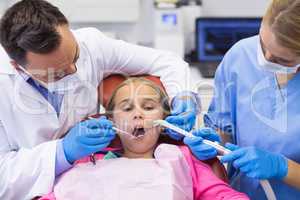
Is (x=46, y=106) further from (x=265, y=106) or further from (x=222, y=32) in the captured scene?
(x=222, y=32)

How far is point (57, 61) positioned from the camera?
1.30m

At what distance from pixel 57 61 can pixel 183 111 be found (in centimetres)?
50

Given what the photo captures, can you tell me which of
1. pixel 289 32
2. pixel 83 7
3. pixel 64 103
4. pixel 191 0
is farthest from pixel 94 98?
pixel 191 0

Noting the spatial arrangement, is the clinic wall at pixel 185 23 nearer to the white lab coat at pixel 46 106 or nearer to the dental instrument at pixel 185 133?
the white lab coat at pixel 46 106

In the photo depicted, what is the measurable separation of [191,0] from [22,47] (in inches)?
67.4

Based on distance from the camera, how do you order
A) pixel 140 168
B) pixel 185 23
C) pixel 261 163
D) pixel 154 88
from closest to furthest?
1. pixel 261 163
2. pixel 140 168
3. pixel 154 88
4. pixel 185 23

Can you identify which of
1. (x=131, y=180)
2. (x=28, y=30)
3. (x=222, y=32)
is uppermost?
(x=28, y=30)

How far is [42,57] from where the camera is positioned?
128 cm

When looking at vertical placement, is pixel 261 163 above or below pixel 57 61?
below

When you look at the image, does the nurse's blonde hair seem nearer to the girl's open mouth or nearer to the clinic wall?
the girl's open mouth

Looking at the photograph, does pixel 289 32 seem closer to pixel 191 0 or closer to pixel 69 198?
pixel 69 198

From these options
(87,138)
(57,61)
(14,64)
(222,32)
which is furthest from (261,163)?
(222,32)

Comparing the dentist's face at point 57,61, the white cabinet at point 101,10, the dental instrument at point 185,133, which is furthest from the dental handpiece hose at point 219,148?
the white cabinet at point 101,10

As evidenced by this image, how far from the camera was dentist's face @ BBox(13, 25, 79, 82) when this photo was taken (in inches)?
50.4
